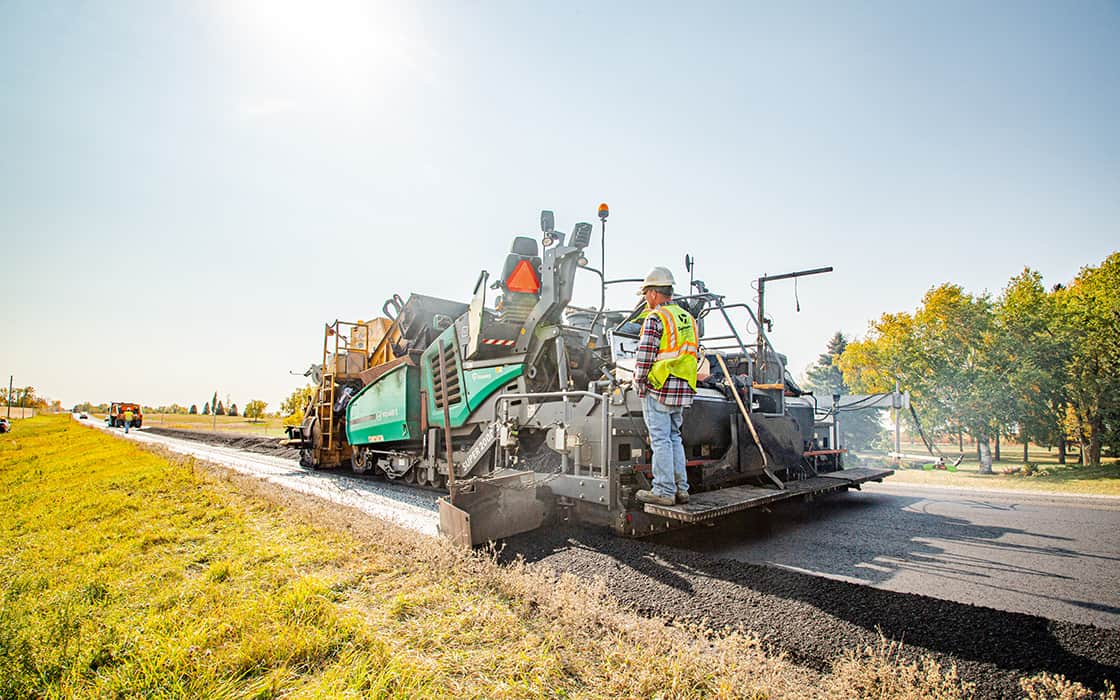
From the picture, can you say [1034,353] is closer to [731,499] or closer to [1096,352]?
[1096,352]

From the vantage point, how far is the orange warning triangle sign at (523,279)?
6.60 meters

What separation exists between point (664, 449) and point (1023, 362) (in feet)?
70.1

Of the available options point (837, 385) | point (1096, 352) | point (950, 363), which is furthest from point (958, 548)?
point (837, 385)

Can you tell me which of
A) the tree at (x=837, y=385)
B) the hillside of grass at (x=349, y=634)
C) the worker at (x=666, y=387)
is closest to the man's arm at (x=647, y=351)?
the worker at (x=666, y=387)

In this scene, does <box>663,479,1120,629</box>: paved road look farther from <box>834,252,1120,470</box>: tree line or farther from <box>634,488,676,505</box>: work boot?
<box>834,252,1120,470</box>: tree line

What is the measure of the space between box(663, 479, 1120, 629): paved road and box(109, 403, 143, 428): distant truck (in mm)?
50346

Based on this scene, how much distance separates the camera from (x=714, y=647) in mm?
2600

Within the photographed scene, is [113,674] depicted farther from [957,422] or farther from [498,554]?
[957,422]

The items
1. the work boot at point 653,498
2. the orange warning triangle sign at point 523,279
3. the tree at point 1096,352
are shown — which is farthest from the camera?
the tree at point 1096,352

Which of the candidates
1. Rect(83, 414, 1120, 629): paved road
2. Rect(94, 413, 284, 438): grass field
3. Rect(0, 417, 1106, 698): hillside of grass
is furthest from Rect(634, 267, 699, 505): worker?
Rect(94, 413, 284, 438): grass field

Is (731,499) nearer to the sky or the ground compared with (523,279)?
nearer to the ground

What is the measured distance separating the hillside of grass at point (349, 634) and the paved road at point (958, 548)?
6.02 ft

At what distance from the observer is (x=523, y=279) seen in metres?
6.62

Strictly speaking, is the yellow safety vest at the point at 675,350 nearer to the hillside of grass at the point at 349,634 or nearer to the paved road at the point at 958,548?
the paved road at the point at 958,548
